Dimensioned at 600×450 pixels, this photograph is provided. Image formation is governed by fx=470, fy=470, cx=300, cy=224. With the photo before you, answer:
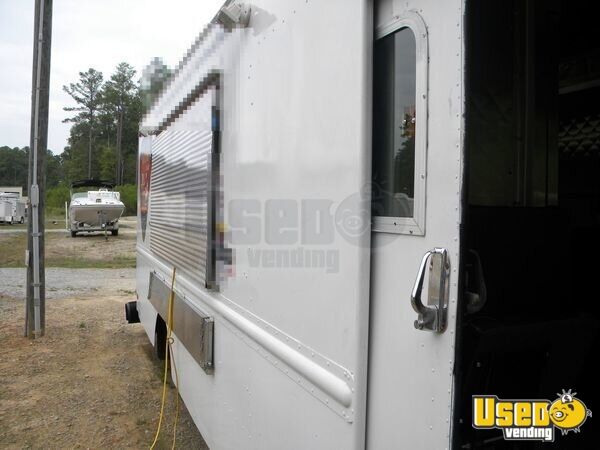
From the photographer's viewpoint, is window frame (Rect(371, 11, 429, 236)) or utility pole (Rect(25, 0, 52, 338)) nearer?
window frame (Rect(371, 11, 429, 236))

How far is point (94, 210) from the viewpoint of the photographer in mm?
20297

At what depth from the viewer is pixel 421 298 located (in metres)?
1.23

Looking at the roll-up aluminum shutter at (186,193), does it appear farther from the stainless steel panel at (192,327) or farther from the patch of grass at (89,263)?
the patch of grass at (89,263)

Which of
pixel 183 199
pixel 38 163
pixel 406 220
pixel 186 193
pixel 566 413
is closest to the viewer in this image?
pixel 406 220

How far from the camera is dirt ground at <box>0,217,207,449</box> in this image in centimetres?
390

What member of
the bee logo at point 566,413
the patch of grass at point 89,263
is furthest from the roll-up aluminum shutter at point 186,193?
the patch of grass at point 89,263

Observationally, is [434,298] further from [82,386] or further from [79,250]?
[79,250]

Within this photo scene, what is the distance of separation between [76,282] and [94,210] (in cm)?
1015

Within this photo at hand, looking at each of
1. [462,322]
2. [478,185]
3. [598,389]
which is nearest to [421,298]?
[462,322]

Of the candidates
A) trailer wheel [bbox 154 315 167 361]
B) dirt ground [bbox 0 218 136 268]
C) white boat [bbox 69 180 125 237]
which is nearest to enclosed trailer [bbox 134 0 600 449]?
trailer wheel [bbox 154 315 167 361]

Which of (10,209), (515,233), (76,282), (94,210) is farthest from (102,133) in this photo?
(515,233)

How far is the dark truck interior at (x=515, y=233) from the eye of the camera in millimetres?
1362

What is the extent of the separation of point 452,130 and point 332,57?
61cm

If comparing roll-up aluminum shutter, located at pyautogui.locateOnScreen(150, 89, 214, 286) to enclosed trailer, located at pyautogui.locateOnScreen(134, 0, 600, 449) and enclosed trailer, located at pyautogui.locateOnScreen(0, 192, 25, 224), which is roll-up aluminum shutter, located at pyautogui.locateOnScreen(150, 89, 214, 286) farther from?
enclosed trailer, located at pyautogui.locateOnScreen(0, 192, 25, 224)
